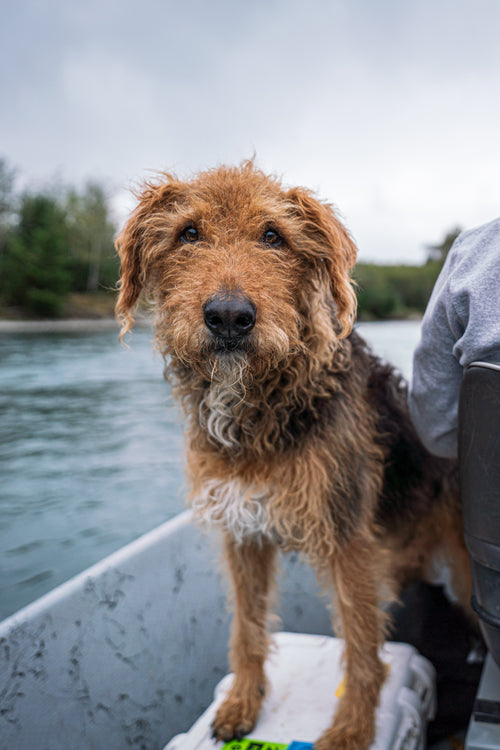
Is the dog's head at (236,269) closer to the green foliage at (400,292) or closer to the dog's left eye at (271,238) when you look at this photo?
the dog's left eye at (271,238)

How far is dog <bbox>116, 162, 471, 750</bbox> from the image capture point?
1692mm

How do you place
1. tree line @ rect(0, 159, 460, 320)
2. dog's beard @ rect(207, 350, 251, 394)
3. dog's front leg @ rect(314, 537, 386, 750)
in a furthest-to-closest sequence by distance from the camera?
tree line @ rect(0, 159, 460, 320), dog's front leg @ rect(314, 537, 386, 750), dog's beard @ rect(207, 350, 251, 394)

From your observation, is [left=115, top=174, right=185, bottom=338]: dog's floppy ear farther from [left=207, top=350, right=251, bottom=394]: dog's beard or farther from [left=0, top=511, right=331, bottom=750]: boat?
[left=0, top=511, right=331, bottom=750]: boat

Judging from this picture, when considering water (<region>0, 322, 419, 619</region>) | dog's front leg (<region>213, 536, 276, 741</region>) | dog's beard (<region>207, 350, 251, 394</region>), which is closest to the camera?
dog's beard (<region>207, 350, 251, 394</region>)

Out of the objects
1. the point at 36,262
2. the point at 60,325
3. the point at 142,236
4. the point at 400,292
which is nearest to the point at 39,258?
the point at 36,262

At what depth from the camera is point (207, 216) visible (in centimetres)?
181

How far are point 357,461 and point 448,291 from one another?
80 centimetres

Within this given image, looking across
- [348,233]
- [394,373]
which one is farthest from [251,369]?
[394,373]

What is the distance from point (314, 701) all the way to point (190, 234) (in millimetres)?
1860

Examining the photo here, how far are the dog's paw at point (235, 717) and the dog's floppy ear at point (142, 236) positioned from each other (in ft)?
4.83

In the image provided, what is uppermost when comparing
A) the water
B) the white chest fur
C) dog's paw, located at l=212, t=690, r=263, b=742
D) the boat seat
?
the boat seat

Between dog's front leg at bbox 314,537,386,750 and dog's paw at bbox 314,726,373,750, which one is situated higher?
dog's front leg at bbox 314,537,386,750

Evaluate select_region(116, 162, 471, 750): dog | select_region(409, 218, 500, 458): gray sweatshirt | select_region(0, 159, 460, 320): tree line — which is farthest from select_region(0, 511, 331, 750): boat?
select_region(0, 159, 460, 320): tree line

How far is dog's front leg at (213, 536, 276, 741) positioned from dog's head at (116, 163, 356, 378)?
0.95 metres
